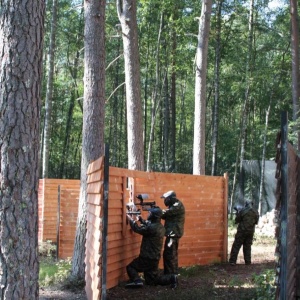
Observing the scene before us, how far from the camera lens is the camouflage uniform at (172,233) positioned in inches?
356

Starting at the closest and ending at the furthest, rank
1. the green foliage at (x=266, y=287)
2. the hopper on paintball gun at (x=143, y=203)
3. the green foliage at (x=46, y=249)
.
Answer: the green foliage at (x=266, y=287) → the hopper on paintball gun at (x=143, y=203) → the green foliage at (x=46, y=249)

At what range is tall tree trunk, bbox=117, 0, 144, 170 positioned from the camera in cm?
1233

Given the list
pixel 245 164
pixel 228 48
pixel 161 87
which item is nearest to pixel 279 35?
pixel 228 48

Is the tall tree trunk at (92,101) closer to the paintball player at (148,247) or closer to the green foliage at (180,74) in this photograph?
the paintball player at (148,247)

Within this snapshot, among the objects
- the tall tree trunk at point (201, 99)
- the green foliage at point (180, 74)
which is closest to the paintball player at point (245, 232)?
the tall tree trunk at point (201, 99)

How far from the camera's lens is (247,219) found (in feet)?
38.8

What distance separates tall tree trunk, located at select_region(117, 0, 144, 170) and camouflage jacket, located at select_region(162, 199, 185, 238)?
10.7ft

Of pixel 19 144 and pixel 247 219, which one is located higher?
pixel 19 144

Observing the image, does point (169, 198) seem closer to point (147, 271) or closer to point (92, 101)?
point (147, 271)

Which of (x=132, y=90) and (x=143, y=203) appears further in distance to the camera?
(x=132, y=90)

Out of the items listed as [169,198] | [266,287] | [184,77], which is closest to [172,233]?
[169,198]

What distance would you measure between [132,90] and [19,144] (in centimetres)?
805

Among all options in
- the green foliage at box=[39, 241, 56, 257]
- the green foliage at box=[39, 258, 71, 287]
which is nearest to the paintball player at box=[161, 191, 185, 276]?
the green foliage at box=[39, 258, 71, 287]

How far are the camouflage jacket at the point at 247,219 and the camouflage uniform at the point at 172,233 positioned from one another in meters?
3.14
